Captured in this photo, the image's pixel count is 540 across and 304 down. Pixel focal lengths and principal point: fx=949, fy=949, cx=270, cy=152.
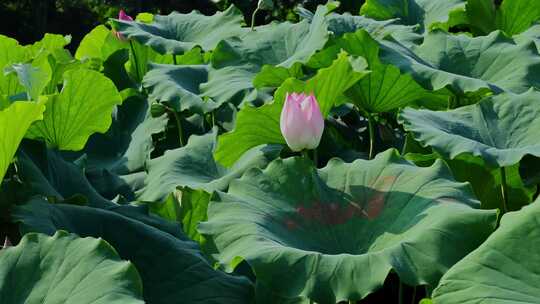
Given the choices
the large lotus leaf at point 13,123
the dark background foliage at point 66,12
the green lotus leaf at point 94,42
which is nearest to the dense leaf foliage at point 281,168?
the large lotus leaf at point 13,123

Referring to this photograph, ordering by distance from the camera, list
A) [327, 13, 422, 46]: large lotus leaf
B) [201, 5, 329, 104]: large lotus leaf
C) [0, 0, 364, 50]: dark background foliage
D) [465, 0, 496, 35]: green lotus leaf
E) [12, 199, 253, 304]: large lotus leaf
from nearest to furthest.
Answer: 1. [12, 199, 253, 304]: large lotus leaf
2. [201, 5, 329, 104]: large lotus leaf
3. [327, 13, 422, 46]: large lotus leaf
4. [465, 0, 496, 35]: green lotus leaf
5. [0, 0, 364, 50]: dark background foliage

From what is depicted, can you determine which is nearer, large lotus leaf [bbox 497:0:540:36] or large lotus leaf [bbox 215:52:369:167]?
large lotus leaf [bbox 215:52:369:167]

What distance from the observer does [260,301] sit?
4.15 feet

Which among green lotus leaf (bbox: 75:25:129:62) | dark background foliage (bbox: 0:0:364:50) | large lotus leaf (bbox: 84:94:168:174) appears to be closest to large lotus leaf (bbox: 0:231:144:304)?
large lotus leaf (bbox: 84:94:168:174)

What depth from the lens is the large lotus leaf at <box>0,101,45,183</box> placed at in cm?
115

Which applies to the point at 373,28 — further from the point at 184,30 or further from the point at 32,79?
the point at 32,79

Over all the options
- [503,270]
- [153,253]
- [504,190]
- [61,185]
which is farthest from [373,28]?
[503,270]

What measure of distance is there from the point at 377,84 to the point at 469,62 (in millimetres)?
214

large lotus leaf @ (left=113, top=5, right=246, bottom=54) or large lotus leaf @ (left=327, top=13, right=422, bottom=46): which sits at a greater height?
large lotus leaf @ (left=327, top=13, right=422, bottom=46)

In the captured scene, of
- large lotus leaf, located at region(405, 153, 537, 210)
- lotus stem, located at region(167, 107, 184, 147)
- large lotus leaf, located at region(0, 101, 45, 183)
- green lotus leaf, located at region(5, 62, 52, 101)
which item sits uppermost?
large lotus leaf, located at region(0, 101, 45, 183)

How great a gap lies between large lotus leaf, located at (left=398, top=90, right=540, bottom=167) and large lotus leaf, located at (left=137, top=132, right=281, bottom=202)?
0.31 metres

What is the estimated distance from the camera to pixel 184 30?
7.68ft

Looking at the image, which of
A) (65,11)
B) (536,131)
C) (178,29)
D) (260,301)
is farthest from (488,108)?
(65,11)

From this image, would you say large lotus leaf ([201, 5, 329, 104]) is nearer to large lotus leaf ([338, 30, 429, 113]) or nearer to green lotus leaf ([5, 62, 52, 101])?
large lotus leaf ([338, 30, 429, 113])
